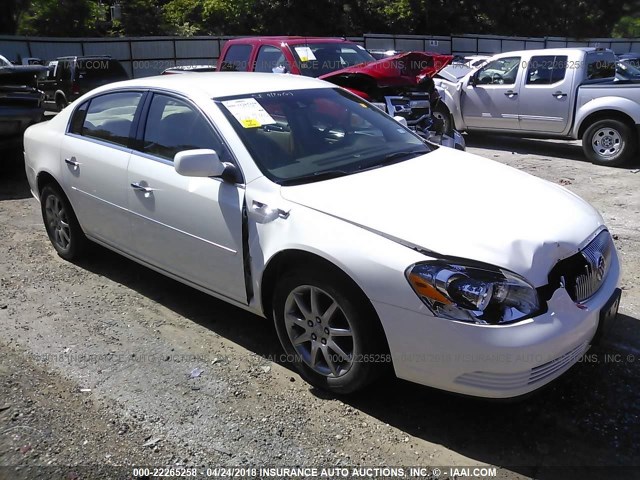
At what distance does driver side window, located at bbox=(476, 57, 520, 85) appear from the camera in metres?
10.7

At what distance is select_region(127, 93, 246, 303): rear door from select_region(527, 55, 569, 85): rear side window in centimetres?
793

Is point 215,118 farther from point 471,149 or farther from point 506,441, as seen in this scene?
point 471,149

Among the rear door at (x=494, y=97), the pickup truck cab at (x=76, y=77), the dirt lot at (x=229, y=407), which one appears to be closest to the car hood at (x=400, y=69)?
the rear door at (x=494, y=97)

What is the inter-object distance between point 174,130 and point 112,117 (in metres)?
0.87

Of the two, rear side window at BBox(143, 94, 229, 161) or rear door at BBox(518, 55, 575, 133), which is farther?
rear door at BBox(518, 55, 575, 133)

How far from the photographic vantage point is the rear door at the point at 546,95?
991 cm

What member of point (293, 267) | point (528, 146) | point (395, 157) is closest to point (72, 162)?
point (293, 267)

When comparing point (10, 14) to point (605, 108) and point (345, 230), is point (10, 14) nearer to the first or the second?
point (605, 108)

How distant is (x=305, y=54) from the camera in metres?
8.84

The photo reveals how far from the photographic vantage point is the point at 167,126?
4133mm

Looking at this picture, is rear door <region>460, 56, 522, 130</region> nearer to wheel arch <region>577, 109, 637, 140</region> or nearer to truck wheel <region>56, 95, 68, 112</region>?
wheel arch <region>577, 109, 637, 140</region>

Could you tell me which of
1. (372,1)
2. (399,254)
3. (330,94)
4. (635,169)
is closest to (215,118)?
(330,94)

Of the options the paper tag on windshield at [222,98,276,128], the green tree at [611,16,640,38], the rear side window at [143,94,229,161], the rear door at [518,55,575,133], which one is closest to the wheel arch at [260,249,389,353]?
the rear side window at [143,94,229,161]

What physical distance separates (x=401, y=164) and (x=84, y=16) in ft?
117
